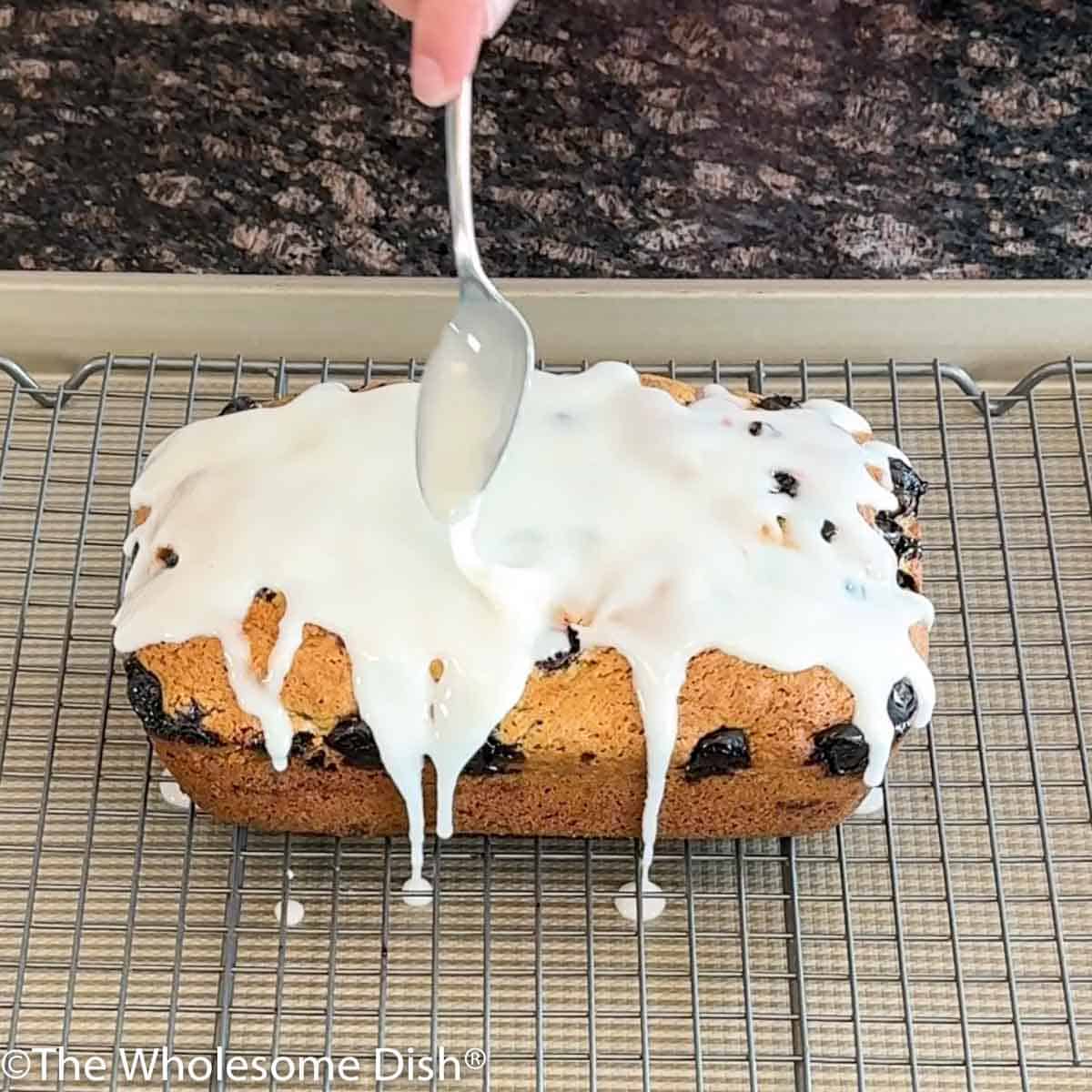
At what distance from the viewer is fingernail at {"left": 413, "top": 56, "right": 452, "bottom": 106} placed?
2.80 ft

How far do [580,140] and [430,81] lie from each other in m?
0.60

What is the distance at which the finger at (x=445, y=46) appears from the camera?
852 mm

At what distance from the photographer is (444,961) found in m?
1.06

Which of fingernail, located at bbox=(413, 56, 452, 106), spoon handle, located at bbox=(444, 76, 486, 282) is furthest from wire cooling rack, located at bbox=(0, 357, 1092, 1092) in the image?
fingernail, located at bbox=(413, 56, 452, 106)

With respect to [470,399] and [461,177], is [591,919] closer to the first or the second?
[470,399]

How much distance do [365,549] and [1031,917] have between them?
0.56 meters

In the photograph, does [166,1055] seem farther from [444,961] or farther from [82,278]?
[82,278]

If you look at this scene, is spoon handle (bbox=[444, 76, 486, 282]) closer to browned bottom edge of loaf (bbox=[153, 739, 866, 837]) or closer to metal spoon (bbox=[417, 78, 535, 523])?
metal spoon (bbox=[417, 78, 535, 523])

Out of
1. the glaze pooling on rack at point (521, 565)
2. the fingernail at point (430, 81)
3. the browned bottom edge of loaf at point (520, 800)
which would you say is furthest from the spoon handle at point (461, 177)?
the browned bottom edge of loaf at point (520, 800)

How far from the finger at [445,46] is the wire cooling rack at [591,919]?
32cm

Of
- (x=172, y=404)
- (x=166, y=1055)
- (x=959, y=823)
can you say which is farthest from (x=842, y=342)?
(x=166, y=1055)

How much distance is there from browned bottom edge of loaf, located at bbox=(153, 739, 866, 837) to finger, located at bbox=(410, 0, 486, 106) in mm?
456

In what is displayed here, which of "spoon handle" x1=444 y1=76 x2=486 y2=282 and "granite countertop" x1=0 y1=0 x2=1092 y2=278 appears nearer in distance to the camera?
"spoon handle" x1=444 y1=76 x2=486 y2=282

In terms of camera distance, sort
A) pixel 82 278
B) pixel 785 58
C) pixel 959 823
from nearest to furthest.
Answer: pixel 959 823, pixel 82 278, pixel 785 58
